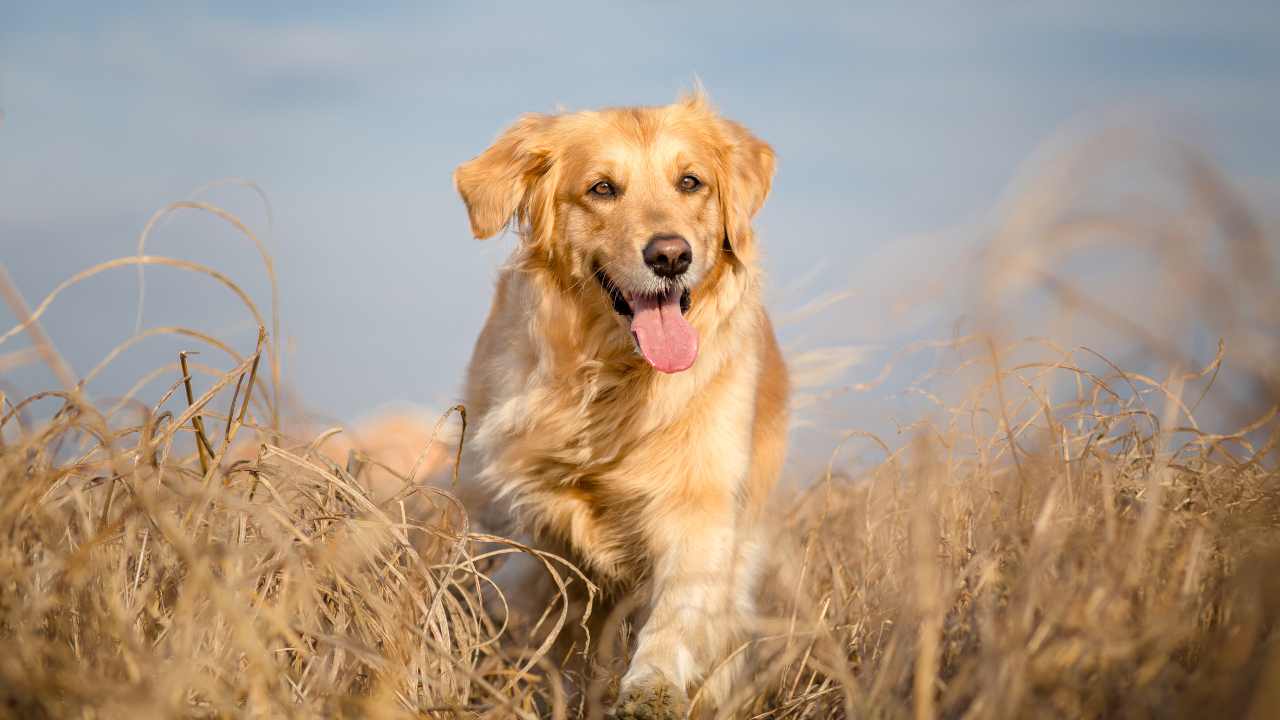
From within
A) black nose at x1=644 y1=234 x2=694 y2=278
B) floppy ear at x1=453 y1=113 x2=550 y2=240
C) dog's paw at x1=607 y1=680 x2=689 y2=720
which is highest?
floppy ear at x1=453 y1=113 x2=550 y2=240

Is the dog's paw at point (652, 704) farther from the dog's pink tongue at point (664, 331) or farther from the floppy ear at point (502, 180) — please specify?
the floppy ear at point (502, 180)

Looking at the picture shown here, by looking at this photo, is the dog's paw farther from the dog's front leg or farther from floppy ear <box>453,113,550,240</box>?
floppy ear <box>453,113,550,240</box>

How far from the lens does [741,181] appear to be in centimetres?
391

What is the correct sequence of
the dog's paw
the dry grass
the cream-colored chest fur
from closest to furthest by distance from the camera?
the dry grass, the dog's paw, the cream-colored chest fur

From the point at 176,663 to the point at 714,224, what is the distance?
8.14 feet

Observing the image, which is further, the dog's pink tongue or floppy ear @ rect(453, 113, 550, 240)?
floppy ear @ rect(453, 113, 550, 240)

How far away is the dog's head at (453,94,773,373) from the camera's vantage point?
3.44m

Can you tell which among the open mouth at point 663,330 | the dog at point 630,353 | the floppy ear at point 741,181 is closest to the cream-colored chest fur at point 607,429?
the dog at point 630,353

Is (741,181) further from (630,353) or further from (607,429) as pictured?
(607,429)

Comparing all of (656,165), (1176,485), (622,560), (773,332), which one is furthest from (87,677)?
(773,332)

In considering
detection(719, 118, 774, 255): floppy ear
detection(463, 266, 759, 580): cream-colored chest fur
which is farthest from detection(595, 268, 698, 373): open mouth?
detection(719, 118, 774, 255): floppy ear

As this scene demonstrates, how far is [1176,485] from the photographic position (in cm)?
291

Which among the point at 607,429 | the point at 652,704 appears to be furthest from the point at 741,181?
the point at 652,704

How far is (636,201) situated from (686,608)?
4.71 ft
